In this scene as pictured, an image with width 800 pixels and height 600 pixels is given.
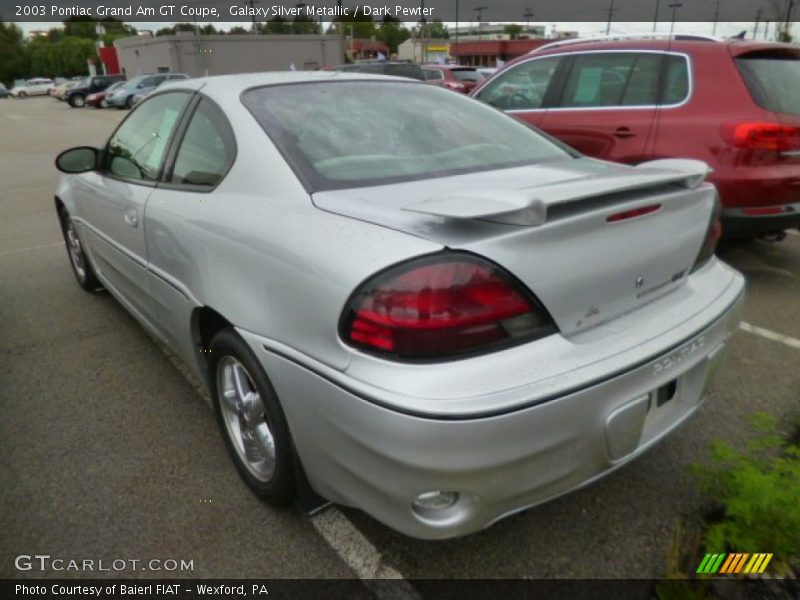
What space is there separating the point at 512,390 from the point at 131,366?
2.61 meters

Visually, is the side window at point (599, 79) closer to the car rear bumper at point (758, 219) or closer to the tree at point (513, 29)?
the car rear bumper at point (758, 219)

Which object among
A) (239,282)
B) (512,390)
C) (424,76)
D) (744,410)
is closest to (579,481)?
(512,390)

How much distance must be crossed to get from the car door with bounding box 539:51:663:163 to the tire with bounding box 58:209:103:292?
3745 mm

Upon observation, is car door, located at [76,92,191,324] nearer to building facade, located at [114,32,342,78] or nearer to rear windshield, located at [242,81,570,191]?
rear windshield, located at [242,81,570,191]

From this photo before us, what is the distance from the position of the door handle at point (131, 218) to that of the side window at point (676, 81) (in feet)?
11.9

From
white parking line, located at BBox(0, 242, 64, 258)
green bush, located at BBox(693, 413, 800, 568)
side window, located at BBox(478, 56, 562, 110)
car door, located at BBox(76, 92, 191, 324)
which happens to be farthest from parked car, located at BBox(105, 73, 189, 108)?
green bush, located at BBox(693, 413, 800, 568)

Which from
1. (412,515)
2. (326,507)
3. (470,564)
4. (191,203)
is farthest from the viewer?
(191,203)

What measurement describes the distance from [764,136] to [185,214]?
358cm

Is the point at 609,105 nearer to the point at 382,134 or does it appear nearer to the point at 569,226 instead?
the point at 382,134

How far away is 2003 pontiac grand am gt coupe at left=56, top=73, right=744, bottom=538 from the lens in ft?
5.11

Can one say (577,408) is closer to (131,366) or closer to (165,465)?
(165,465)

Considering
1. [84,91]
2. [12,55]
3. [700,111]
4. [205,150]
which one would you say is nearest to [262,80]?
[205,150]

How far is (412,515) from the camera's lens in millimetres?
1627

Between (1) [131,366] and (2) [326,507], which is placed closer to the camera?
A: (2) [326,507]
